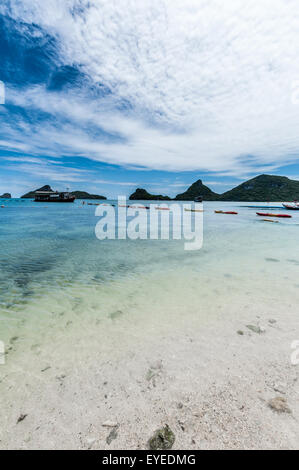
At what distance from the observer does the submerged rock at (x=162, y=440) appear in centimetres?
235

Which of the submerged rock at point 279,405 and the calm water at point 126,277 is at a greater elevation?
the calm water at point 126,277

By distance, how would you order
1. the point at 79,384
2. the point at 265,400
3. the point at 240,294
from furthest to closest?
the point at 240,294, the point at 79,384, the point at 265,400

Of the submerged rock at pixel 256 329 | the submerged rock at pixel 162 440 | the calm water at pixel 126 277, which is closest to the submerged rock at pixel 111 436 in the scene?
the submerged rock at pixel 162 440

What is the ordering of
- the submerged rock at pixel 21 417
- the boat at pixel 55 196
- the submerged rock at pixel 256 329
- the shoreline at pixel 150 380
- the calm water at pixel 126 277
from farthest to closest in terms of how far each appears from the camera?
1. the boat at pixel 55 196
2. the calm water at pixel 126 277
3. the submerged rock at pixel 256 329
4. the submerged rock at pixel 21 417
5. the shoreline at pixel 150 380

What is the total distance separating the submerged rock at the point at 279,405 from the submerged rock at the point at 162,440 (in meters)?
1.55

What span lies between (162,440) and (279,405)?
1.80 meters

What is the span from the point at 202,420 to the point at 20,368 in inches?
132

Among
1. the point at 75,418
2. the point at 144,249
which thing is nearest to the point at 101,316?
the point at 75,418

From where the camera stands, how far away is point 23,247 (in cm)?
1423

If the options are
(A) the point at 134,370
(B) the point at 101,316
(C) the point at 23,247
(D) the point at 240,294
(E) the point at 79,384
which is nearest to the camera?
(E) the point at 79,384

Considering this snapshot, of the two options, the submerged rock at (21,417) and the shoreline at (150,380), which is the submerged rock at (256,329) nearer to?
the shoreline at (150,380)

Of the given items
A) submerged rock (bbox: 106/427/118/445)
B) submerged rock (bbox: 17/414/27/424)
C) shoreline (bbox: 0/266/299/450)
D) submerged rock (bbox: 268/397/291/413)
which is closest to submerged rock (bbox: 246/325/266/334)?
shoreline (bbox: 0/266/299/450)

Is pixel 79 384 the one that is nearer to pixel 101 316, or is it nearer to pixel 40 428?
pixel 40 428
